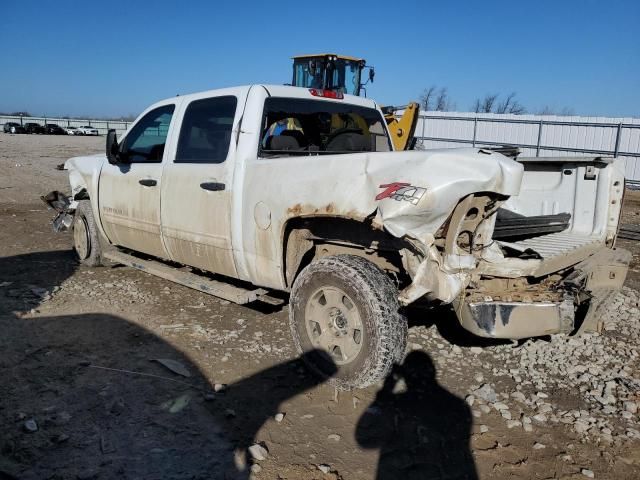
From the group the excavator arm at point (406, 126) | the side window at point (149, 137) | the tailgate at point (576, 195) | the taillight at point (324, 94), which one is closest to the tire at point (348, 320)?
the tailgate at point (576, 195)

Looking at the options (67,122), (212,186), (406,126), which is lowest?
(212,186)

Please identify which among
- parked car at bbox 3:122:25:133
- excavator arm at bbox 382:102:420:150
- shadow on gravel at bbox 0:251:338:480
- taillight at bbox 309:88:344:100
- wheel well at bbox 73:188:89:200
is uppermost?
parked car at bbox 3:122:25:133

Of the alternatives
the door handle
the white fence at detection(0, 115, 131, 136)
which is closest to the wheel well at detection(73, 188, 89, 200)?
the door handle

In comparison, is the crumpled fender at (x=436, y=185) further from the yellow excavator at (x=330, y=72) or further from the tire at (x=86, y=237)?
the yellow excavator at (x=330, y=72)

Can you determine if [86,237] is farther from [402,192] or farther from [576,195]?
[576,195]

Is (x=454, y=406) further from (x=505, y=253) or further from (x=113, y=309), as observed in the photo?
(x=113, y=309)

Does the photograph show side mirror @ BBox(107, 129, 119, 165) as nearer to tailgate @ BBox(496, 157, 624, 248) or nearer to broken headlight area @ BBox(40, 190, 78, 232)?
broken headlight area @ BBox(40, 190, 78, 232)

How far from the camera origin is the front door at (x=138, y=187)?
4.90 m

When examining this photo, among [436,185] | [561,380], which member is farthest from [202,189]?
[561,380]

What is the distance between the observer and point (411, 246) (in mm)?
3102

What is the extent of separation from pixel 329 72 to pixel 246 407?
13.0m

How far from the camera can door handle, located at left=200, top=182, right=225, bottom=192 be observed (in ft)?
13.3

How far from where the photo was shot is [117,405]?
3.23m

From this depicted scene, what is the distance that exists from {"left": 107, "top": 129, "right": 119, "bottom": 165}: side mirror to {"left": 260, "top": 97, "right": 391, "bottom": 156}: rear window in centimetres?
180
